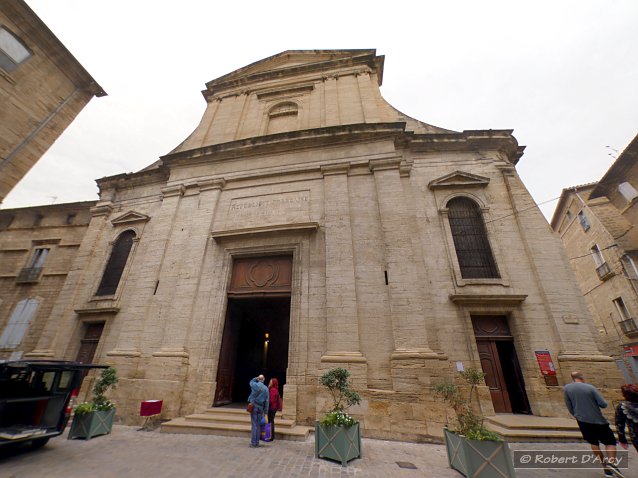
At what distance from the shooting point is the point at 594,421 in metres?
4.32

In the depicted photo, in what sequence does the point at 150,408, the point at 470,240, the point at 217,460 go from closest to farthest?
the point at 217,460 < the point at 150,408 < the point at 470,240

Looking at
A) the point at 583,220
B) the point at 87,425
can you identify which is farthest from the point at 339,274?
the point at 583,220

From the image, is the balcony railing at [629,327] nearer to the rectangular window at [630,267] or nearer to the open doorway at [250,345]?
the rectangular window at [630,267]

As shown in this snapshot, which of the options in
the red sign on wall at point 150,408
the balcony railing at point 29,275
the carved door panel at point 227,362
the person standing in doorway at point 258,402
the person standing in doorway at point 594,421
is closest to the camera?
the person standing in doorway at point 594,421

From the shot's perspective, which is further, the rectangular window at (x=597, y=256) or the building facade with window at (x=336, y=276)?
the rectangular window at (x=597, y=256)

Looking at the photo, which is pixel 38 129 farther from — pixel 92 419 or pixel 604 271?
pixel 604 271

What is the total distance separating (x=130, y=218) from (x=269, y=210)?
7.03 m

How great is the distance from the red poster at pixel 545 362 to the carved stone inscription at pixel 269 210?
797 centimetres

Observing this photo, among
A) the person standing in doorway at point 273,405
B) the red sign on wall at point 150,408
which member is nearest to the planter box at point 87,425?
the red sign on wall at point 150,408

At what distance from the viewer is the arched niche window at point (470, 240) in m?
8.85

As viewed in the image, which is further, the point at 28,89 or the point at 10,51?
the point at 28,89

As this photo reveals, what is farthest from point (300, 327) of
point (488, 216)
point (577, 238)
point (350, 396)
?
point (577, 238)

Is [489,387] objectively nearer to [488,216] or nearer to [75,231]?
[488,216]

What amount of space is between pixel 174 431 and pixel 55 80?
47.2 ft
